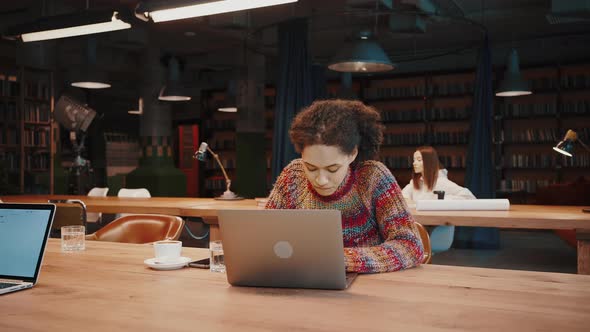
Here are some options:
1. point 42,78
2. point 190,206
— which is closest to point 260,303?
point 190,206

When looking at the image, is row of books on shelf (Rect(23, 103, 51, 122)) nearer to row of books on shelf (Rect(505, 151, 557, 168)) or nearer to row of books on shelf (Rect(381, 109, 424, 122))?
row of books on shelf (Rect(381, 109, 424, 122))

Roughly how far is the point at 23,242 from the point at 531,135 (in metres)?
9.86

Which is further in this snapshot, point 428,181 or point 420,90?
point 420,90

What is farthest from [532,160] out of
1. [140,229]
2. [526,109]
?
[140,229]

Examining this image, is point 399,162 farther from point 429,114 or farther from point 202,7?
point 202,7

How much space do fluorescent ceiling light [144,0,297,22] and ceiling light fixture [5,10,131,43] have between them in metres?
0.48

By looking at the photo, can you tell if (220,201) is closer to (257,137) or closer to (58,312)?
(58,312)

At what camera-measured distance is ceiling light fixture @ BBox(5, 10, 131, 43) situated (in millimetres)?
4824

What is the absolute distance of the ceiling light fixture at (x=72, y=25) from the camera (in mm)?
4824

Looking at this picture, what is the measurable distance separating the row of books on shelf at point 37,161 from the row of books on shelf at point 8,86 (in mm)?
1056

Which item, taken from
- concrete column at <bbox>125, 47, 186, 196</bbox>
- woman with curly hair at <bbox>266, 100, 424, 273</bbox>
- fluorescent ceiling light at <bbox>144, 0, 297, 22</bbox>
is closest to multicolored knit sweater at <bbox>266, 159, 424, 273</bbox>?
woman with curly hair at <bbox>266, 100, 424, 273</bbox>

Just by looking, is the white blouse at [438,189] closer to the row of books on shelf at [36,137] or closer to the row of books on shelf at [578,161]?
the row of books on shelf at [578,161]

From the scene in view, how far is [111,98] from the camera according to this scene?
18.3m

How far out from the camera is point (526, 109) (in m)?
10.1
